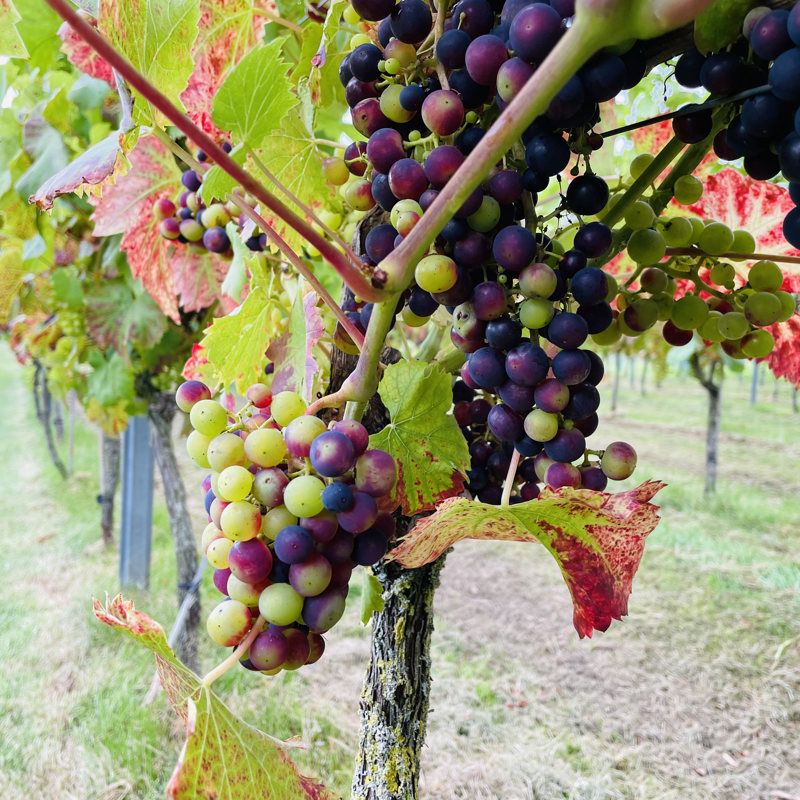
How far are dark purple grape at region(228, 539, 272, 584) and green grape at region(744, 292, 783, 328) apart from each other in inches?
17.2

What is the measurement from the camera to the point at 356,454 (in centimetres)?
42

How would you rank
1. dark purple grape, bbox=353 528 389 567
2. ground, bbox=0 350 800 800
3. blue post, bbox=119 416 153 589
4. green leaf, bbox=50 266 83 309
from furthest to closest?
1. blue post, bbox=119 416 153 589
2. ground, bbox=0 350 800 800
3. green leaf, bbox=50 266 83 309
4. dark purple grape, bbox=353 528 389 567

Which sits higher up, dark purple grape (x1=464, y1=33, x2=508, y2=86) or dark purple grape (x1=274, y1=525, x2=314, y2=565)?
dark purple grape (x1=464, y1=33, x2=508, y2=86)

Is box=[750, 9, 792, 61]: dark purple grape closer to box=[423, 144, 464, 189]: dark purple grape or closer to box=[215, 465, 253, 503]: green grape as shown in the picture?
box=[423, 144, 464, 189]: dark purple grape

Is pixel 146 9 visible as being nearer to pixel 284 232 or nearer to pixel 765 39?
pixel 284 232

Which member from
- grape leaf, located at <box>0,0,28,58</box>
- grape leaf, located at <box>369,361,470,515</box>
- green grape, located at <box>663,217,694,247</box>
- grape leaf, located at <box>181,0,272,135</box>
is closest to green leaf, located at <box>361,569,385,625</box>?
grape leaf, located at <box>369,361,470,515</box>

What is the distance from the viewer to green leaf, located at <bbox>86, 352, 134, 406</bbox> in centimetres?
170

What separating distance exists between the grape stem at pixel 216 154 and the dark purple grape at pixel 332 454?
0.12 meters

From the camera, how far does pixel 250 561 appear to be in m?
0.43

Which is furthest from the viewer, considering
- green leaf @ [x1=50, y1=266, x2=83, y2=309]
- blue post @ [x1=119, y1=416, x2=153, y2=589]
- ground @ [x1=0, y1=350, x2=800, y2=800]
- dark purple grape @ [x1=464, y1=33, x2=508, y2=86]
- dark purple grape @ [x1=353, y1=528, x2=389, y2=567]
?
blue post @ [x1=119, y1=416, x2=153, y2=589]

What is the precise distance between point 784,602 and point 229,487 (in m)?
3.71

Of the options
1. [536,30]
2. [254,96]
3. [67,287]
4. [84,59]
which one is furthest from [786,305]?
[67,287]

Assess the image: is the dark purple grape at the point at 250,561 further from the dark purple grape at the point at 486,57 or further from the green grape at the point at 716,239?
the green grape at the point at 716,239

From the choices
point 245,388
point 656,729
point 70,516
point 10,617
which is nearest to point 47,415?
point 70,516
